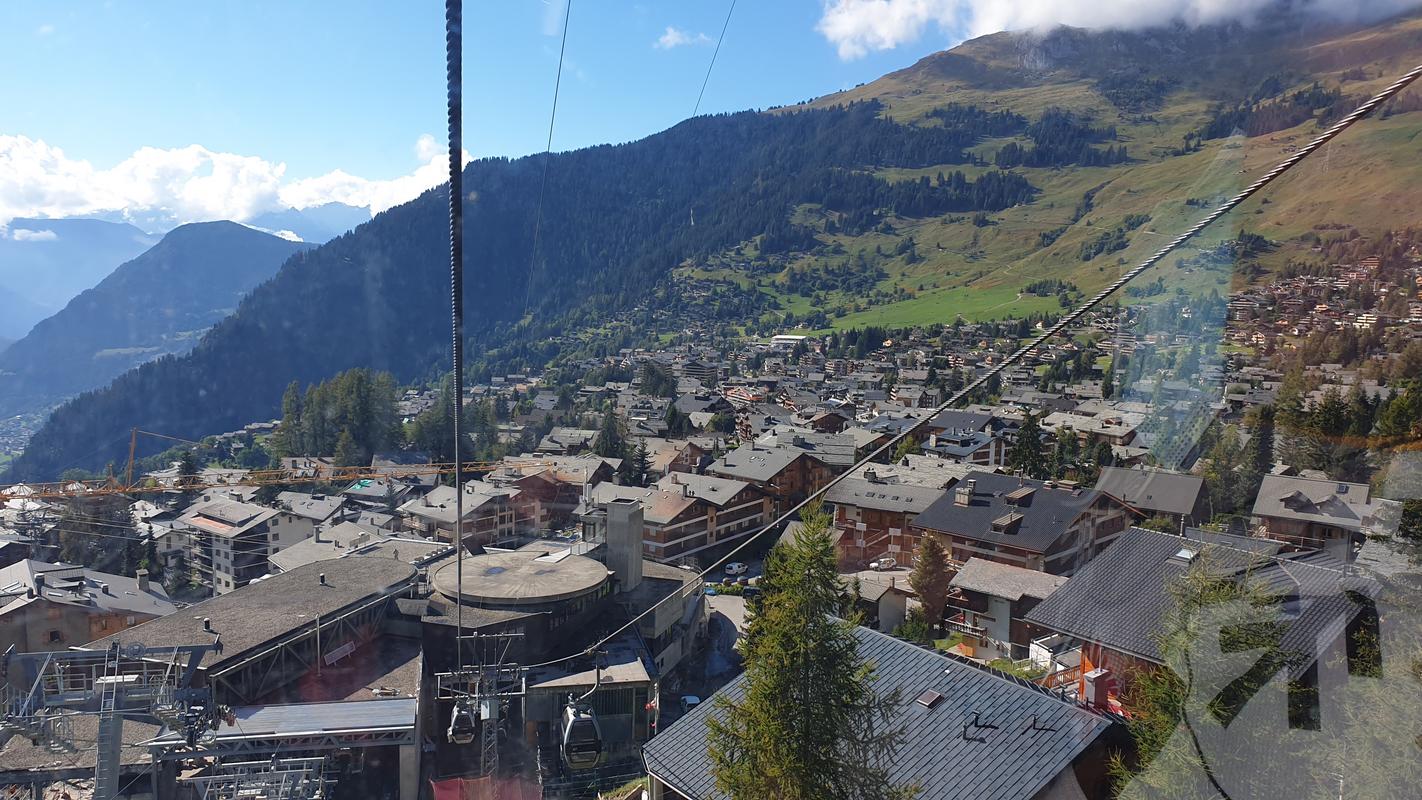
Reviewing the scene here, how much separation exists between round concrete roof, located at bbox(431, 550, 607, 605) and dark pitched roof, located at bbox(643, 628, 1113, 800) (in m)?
5.29

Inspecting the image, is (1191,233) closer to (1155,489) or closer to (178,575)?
(1155,489)

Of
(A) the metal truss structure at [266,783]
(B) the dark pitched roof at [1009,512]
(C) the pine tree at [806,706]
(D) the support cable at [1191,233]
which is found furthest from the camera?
(B) the dark pitched roof at [1009,512]

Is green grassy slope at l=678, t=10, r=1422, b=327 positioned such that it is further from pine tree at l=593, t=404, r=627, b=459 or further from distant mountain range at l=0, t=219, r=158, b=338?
distant mountain range at l=0, t=219, r=158, b=338

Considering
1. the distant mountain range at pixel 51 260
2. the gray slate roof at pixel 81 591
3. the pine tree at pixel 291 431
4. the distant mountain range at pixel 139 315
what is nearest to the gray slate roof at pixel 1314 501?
the gray slate roof at pixel 81 591

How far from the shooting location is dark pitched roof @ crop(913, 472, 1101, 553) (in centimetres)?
1161

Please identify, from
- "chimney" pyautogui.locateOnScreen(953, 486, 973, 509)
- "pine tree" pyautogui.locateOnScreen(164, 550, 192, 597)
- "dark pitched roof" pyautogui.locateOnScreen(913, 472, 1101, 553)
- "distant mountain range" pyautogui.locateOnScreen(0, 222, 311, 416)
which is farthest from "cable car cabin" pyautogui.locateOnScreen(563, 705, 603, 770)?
"distant mountain range" pyautogui.locateOnScreen(0, 222, 311, 416)

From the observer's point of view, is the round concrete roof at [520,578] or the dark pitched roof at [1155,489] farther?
the dark pitched roof at [1155,489]

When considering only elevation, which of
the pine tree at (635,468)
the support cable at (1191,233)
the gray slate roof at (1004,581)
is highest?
the support cable at (1191,233)

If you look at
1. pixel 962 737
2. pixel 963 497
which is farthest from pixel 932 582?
pixel 962 737

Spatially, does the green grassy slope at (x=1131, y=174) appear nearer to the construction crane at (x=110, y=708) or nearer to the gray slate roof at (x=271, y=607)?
the construction crane at (x=110, y=708)

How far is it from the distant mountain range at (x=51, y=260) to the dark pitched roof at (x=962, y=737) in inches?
6362

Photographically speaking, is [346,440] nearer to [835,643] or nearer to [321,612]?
[321,612]

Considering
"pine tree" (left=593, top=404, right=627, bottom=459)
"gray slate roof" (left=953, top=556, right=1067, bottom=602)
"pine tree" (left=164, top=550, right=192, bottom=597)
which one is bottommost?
"pine tree" (left=164, top=550, right=192, bottom=597)

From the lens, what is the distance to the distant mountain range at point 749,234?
47469mm
